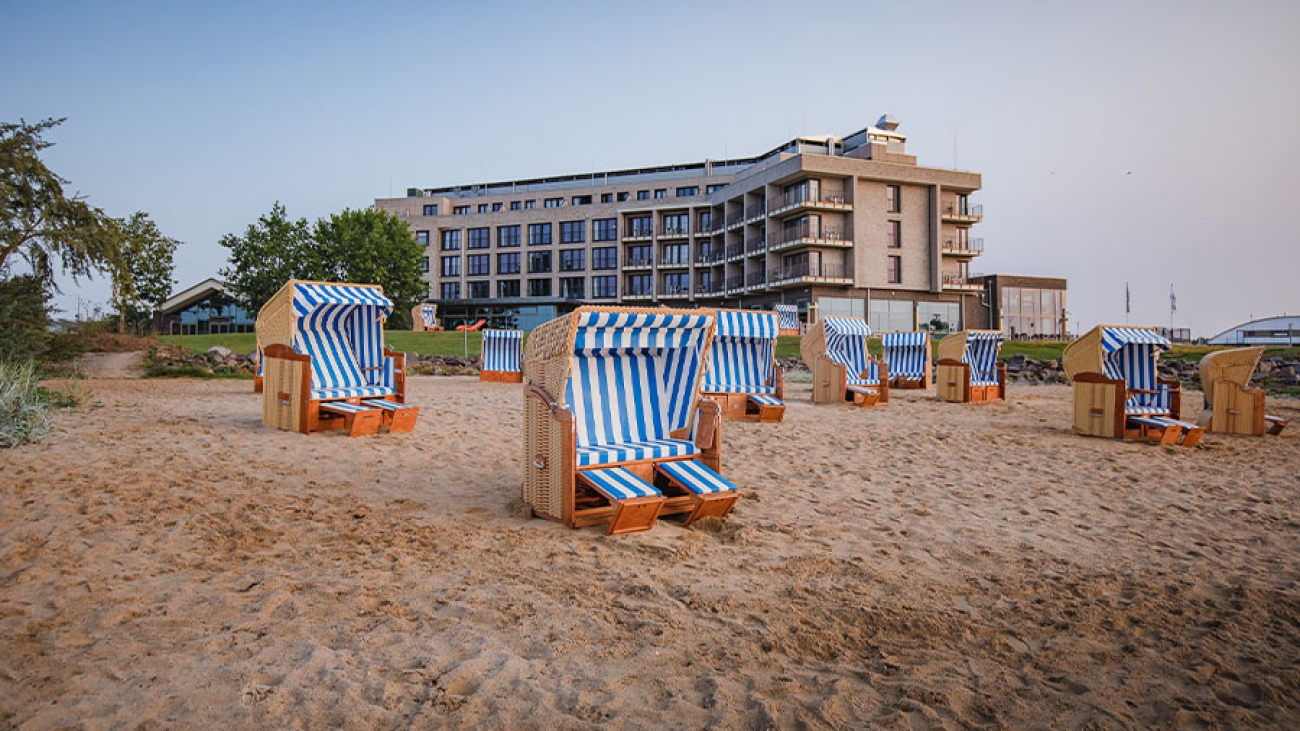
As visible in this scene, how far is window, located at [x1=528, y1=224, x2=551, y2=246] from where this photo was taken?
228 ft

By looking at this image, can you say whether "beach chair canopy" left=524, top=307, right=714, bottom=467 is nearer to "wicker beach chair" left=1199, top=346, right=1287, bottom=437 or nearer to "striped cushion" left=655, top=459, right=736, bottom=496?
"striped cushion" left=655, top=459, right=736, bottom=496

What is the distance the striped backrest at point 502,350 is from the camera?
66.5 feet

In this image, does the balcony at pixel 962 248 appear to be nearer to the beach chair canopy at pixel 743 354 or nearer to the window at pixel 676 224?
Result: the window at pixel 676 224

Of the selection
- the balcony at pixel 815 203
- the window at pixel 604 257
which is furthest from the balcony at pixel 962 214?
the window at pixel 604 257

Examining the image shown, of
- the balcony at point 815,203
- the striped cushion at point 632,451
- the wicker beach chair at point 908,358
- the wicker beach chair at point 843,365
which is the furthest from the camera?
the balcony at point 815,203

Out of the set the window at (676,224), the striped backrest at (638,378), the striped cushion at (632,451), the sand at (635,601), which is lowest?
the sand at (635,601)

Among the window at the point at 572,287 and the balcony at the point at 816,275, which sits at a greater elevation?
the window at the point at 572,287

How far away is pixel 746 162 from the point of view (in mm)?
68438

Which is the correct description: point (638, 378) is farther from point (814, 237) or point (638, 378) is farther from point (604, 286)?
point (604, 286)

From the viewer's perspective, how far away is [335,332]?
10.8 metres

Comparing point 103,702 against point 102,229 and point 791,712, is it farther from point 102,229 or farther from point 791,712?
point 102,229

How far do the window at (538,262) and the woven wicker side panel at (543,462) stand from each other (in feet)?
213

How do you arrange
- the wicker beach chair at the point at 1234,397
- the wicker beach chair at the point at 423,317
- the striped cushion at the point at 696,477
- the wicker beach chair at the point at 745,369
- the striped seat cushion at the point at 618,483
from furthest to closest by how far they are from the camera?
the wicker beach chair at the point at 423,317 → the wicker beach chair at the point at 745,369 → the wicker beach chair at the point at 1234,397 → the striped cushion at the point at 696,477 → the striped seat cushion at the point at 618,483

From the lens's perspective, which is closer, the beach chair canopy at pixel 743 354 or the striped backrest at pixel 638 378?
the striped backrest at pixel 638 378
